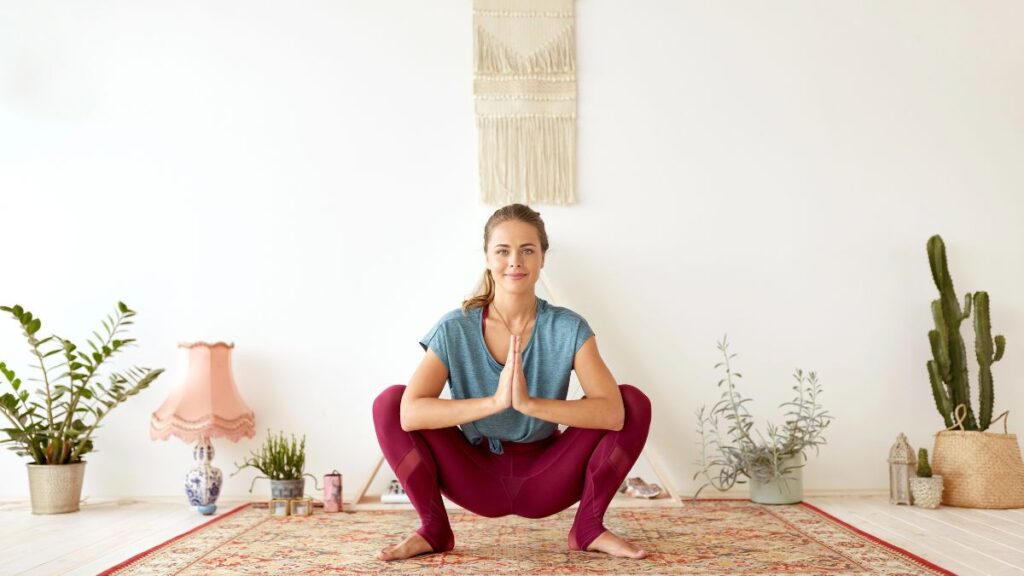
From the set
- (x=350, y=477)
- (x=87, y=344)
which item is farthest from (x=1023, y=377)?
(x=87, y=344)

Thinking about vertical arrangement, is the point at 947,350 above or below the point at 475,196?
below

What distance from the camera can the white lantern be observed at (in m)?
3.33

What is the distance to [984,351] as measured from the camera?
3.47m

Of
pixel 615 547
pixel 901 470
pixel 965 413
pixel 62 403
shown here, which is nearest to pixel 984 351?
pixel 965 413

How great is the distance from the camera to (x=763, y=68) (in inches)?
147

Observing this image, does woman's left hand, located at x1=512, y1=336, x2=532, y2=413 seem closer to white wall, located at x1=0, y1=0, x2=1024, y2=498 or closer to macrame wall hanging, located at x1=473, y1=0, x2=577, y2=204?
white wall, located at x1=0, y1=0, x2=1024, y2=498

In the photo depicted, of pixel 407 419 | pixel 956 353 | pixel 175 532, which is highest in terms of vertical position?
pixel 956 353

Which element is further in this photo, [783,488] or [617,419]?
[783,488]

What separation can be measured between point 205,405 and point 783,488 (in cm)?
199

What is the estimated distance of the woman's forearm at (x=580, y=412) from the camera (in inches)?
87.5

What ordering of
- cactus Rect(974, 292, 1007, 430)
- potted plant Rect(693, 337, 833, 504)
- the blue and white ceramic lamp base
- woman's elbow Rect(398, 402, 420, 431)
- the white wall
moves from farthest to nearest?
the white wall < cactus Rect(974, 292, 1007, 430) < potted plant Rect(693, 337, 833, 504) < the blue and white ceramic lamp base < woman's elbow Rect(398, 402, 420, 431)

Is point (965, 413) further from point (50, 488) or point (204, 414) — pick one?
point (50, 488)

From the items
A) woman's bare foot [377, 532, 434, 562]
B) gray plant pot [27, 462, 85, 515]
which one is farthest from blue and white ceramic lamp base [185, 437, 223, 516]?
woman's bare foot [377, 532, 434, 562]

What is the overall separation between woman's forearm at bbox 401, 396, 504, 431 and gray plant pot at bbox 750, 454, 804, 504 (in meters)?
1.50
